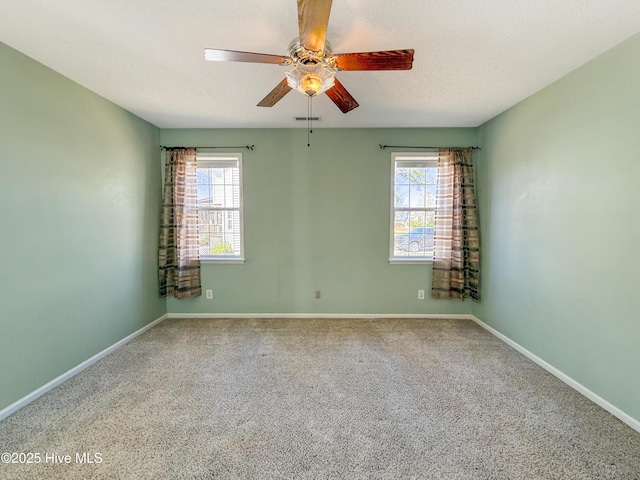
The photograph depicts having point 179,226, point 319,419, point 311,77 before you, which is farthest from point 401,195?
point 179,226

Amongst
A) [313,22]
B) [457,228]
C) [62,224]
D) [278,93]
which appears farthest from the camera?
[457,228]

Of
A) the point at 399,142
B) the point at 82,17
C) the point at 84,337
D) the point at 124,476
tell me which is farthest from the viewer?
the point at 399,142

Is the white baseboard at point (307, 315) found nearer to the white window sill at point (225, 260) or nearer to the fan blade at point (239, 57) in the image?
the white window sill at point (225, 260)

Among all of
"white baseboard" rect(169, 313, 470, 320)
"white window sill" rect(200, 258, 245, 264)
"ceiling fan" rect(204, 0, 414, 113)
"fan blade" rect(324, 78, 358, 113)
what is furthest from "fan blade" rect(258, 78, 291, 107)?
"white baseboard" rect(169, 313, 470, 320)

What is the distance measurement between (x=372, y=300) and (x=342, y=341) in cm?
85

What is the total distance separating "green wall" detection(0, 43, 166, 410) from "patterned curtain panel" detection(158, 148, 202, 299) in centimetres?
28

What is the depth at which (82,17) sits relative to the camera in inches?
59.7

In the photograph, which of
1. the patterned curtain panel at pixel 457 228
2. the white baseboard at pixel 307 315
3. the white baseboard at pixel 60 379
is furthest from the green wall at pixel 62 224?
the patterned curtain panel at pixel 457 228

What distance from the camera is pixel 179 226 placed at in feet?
11.0

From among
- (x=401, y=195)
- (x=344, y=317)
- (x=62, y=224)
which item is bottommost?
(x=344, y=317)

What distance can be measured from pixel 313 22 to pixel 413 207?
2.72 meters

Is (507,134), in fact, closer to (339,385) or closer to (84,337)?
(339,385)

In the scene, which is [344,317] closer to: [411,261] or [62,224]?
[411,261]

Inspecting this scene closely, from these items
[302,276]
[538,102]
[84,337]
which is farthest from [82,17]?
[538,102]
